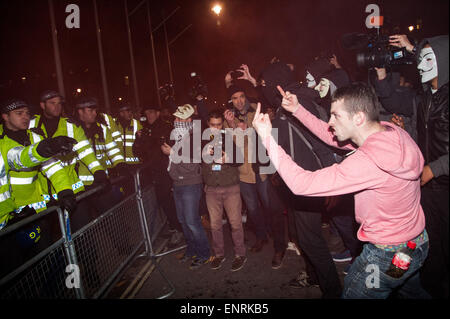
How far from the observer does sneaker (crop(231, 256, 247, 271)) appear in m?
3.89

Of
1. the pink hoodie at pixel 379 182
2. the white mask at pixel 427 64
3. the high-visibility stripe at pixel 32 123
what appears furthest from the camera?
the high-visibility stripe at pixel 32 123

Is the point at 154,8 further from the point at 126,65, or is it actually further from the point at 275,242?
the point at 275,242

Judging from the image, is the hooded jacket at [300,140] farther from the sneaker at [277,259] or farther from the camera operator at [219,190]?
the sneaker at [277,259]

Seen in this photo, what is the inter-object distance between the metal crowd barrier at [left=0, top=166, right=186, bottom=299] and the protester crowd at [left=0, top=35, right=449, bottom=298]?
308mm

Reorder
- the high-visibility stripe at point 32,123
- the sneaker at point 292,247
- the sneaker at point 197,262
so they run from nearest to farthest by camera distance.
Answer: the high-visibility stripe at point 32,123 < the sneaker at point 197,262 < the sneaker at point 292,247

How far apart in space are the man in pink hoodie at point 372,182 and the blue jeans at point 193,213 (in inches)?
89.5

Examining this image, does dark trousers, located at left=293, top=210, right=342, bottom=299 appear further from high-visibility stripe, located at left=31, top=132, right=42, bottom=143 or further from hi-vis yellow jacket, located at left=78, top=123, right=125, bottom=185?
hi-vis yellow jacket, located at left=78, top=123, right=125, bottom=185

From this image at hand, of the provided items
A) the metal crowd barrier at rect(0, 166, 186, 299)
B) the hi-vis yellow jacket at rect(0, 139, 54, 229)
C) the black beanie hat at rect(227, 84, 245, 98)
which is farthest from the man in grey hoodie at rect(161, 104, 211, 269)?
the hi-vis yellow jacket at rect(0, 139, 54, 229)

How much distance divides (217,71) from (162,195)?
24697mm

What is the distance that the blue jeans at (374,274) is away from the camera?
6.31ft

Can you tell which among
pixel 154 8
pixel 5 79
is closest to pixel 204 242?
pixel 5 79

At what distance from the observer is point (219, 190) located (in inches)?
157

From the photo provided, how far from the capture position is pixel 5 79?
759cm
